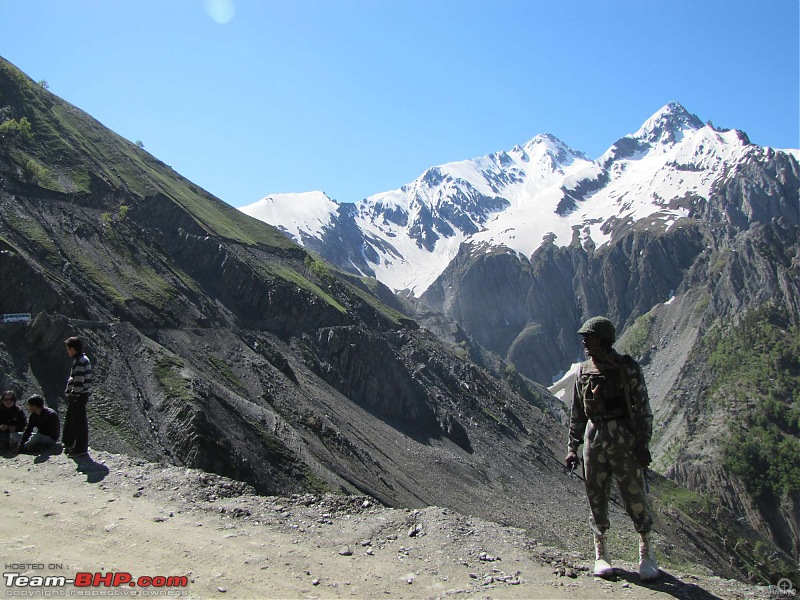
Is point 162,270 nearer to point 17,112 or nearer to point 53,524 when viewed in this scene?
point 17,112

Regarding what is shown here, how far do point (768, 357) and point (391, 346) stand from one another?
14173 centimetres

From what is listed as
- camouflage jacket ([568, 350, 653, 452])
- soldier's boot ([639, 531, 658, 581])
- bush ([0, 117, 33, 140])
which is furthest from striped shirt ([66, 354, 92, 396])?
bush ([0, 117, 33, 140])

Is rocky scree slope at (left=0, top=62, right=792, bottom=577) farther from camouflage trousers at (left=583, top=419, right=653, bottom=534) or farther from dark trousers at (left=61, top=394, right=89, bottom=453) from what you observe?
camouflage trousers at (left=583, top=419, right=653, bottom=534)

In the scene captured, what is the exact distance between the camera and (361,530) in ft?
41.8

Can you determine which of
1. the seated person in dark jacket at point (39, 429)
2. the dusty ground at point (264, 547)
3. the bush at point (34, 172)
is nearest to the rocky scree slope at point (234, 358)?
the bush at point (34, 172)

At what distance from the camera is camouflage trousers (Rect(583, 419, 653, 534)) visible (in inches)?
386

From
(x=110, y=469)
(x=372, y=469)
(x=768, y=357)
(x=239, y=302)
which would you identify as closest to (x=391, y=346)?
(x=239, y=302)

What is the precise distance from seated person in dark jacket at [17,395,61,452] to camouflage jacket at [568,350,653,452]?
49.8ft

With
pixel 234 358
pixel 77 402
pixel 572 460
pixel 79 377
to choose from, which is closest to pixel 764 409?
pixel 234 358

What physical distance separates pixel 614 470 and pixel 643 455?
56cm

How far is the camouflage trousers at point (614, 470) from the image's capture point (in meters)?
9.80

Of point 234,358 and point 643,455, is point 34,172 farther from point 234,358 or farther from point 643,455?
point 643,455

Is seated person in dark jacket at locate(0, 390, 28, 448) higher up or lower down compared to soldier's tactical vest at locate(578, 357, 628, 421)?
lower down

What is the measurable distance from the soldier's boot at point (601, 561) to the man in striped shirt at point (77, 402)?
45.3 feet
